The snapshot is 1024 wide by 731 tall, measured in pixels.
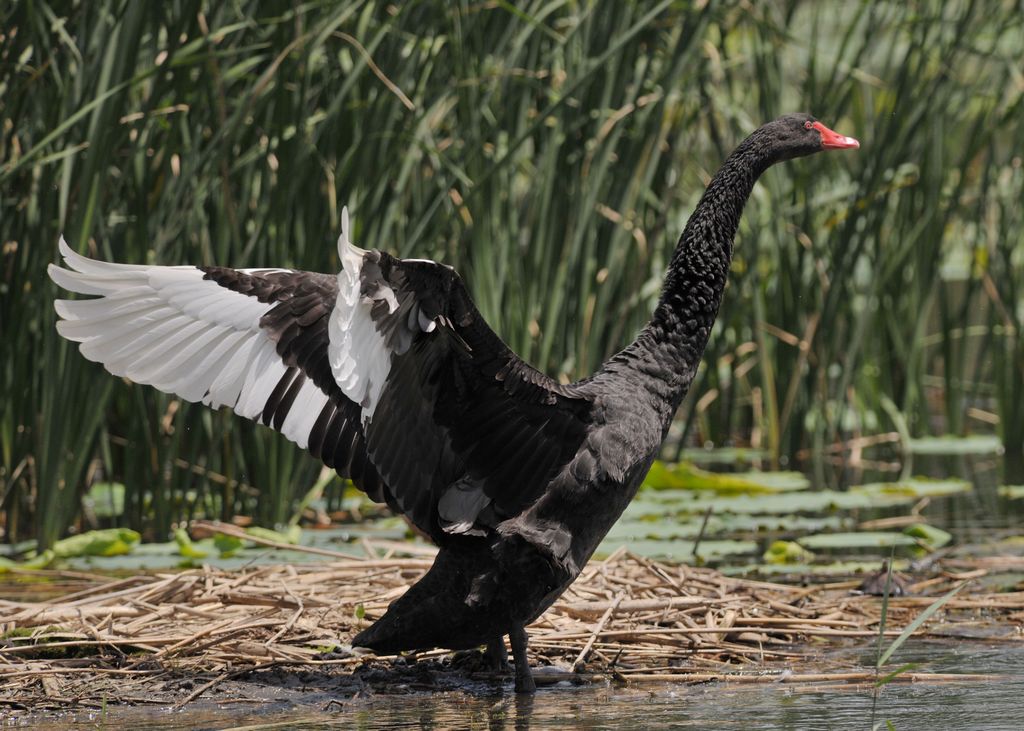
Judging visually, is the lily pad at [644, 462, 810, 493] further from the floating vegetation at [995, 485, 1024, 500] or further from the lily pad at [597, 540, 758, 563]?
the floating vegetation at [995, 485, 1024, 500]

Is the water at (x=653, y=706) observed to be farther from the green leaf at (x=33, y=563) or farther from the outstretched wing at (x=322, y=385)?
the green leaf at (x=33, y=563)

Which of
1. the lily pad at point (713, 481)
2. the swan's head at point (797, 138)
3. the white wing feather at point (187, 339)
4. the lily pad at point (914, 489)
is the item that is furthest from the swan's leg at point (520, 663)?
the lily pad at point (914, 489)

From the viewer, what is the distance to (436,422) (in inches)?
191

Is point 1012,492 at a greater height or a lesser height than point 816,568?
greater

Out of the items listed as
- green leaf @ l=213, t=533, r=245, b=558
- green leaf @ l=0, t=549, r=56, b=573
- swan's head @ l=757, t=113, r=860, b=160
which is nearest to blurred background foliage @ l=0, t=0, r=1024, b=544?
green leaf @ l=0, t=549, r=56, b=573

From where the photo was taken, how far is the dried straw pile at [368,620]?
5.07 metres

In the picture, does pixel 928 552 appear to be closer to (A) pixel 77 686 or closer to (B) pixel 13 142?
(A) pixel 77 686

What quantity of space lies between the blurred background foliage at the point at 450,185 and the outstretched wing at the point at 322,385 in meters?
1.47

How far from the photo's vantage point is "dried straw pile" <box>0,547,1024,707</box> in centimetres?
507

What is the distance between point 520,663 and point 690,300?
136 cm

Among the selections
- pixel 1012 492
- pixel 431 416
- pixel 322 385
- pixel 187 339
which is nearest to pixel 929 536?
pixel 1012 492

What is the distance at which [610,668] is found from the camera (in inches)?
203

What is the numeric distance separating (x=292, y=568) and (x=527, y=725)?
205cm

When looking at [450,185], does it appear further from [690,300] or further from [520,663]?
[520,663]
